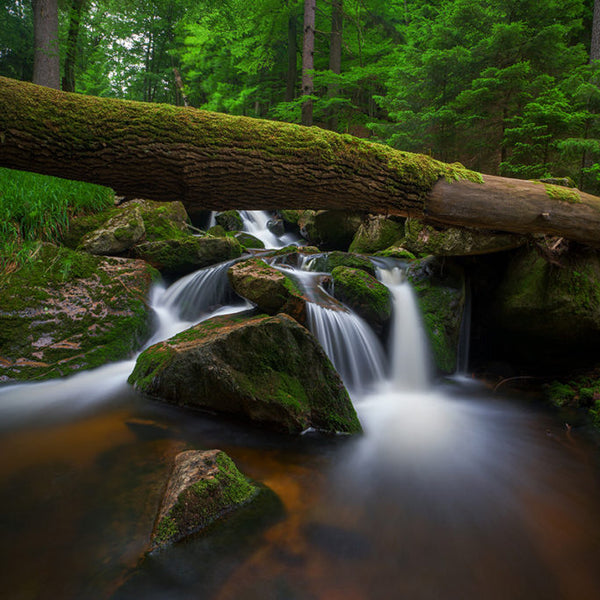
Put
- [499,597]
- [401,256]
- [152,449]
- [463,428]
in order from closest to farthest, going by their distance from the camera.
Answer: [499,597] → [152,449] → [463,428] → [401,256]

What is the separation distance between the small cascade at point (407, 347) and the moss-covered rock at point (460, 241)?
0.88 metres

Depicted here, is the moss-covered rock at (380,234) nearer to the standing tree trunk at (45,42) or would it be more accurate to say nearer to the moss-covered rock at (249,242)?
the moss-covered rock at (249,242)

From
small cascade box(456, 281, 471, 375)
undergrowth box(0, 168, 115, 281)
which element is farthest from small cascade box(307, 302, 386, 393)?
undergrowth box(0, 168, 115, 281)

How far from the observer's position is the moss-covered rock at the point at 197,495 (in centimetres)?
212

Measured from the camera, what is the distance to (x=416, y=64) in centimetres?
830

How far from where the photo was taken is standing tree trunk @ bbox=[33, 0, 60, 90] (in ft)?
31.4

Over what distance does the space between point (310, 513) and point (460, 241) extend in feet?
14.1

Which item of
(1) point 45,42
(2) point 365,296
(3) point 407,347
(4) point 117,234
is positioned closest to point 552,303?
(3) point 407,347

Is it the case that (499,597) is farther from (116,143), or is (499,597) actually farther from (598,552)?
(116,143)

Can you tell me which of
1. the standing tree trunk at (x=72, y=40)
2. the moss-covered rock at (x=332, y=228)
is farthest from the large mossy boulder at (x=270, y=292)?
the standing tree trunk at (x=72, y=40)

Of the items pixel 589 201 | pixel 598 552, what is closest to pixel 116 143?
pixel 598 552

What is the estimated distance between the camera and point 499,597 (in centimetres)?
193

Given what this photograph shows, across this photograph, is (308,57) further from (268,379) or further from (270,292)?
(268,379)

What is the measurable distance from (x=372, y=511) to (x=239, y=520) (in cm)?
98
